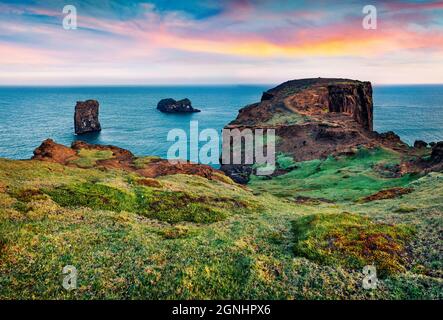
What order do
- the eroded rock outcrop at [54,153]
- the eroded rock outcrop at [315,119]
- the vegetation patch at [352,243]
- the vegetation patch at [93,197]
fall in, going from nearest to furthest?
1. the vegetation patch at [352,243]
2. the vegetation patch at [93,197]
3. the eroded rock outcrop at [54,153]
4. the eroded rock outcrop at [315,119]

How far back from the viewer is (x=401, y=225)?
27141mm

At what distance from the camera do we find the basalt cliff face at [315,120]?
105438 mm

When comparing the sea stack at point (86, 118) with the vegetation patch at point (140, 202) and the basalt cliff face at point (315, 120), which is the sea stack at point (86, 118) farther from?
the vegetation patch at point (140, 202)

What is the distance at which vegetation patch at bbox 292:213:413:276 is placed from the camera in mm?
19922

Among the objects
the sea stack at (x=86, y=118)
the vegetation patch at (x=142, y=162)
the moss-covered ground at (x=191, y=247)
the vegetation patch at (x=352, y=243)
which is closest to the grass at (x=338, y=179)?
the vegetation patch at (x=142, y=162)

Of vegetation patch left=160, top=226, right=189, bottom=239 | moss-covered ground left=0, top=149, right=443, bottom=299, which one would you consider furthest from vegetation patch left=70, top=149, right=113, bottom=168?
vegetation patch left=160, top=226, right=189, bottom=239

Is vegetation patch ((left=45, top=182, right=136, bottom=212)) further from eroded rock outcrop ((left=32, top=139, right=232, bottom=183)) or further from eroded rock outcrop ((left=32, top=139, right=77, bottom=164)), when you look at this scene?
eroded rock outcrop ((left=32, top=139, right=77, bottom=164))

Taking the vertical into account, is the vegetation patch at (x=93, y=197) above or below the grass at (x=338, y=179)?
above

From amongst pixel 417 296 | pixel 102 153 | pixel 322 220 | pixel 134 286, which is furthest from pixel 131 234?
pixel 102 153

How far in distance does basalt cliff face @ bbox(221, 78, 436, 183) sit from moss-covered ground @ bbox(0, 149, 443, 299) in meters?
62.5

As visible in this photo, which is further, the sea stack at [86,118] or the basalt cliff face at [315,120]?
the sea stack at [86,118]

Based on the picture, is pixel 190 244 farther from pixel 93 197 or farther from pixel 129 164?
pixel 129 164

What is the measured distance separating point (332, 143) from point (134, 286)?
9930cm

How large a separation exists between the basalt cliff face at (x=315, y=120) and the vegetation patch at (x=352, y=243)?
66820 mm
